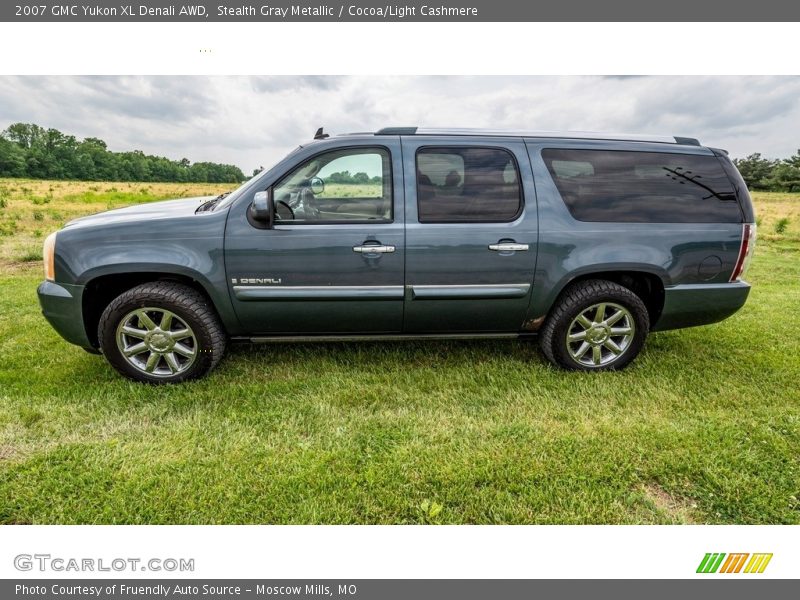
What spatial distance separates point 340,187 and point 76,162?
69.9 meters

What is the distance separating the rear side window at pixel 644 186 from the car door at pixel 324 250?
128 cm

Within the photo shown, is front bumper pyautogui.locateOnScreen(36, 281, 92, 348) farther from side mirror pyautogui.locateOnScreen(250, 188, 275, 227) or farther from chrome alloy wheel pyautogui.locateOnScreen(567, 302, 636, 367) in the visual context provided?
chrome alloy wheel pyautogui.locateOnScreen(567, 302, 636, 367)

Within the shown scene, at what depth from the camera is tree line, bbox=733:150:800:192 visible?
2336 inches

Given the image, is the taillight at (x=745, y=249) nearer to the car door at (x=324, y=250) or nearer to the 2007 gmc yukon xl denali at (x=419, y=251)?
the 2007 gmc yukon xl denali at (x=419, y=251)

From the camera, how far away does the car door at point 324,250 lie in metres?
3.11

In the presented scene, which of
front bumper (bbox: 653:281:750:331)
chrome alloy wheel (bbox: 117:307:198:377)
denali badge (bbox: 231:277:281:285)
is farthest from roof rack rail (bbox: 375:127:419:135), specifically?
front bumper (bbox: 653:281:750:331)

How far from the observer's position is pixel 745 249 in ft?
11.2

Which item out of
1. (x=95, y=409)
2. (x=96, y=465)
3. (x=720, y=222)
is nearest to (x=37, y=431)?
(x=95, y=409)

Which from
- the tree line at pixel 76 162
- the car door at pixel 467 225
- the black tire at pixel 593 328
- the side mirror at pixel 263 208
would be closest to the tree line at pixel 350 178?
the car door at pixel 467 225

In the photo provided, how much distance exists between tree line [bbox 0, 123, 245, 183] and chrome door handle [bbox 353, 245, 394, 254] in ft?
152

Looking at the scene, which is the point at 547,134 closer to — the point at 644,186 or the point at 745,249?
the point at 644,186

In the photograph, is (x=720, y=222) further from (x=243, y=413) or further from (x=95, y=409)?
(x=95, y=409)

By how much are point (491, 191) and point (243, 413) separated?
2.25 meters

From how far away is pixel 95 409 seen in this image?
9.78ft
